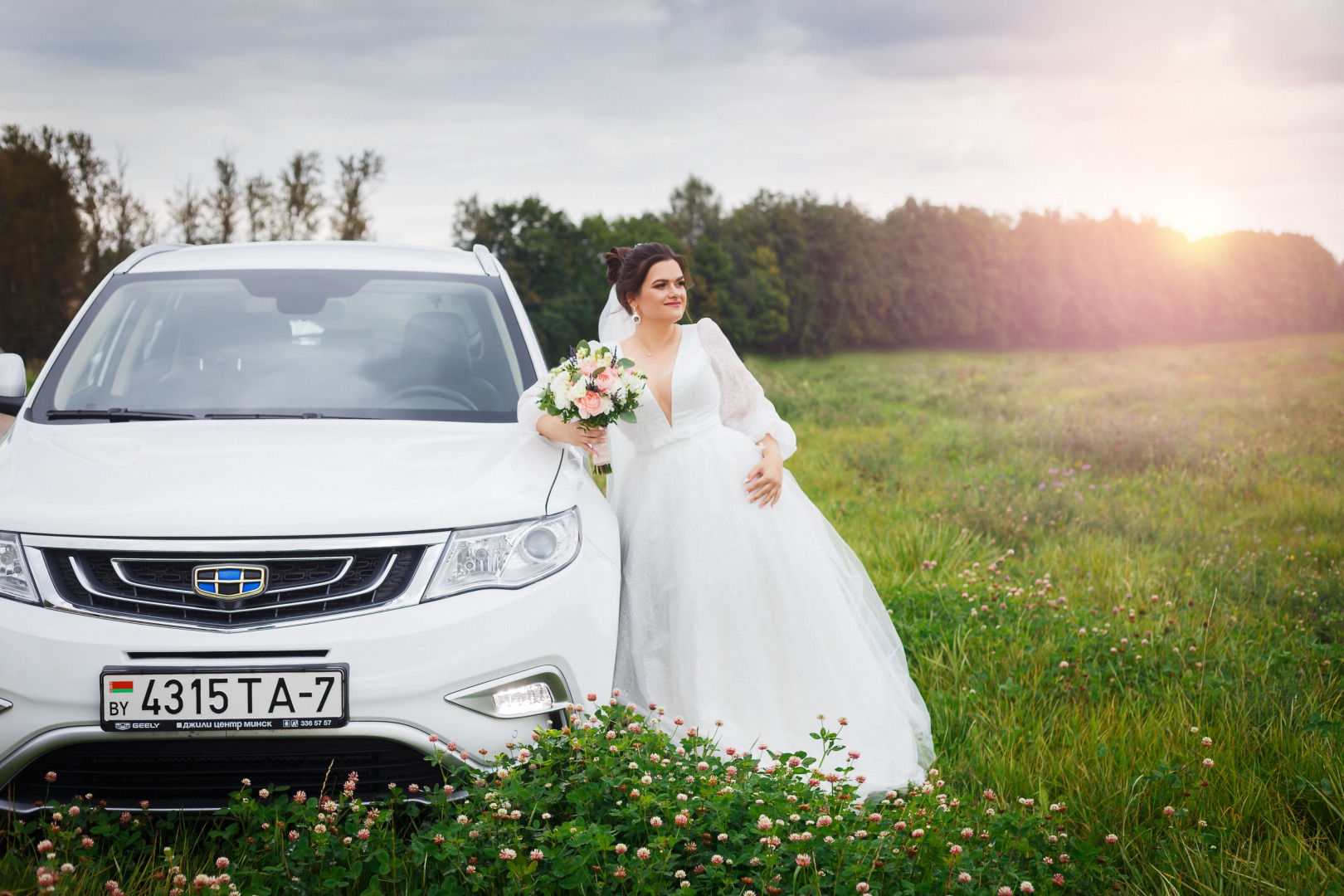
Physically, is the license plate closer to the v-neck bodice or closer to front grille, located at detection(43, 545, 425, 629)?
front grille, located at detection(43, 545, 425, 629)

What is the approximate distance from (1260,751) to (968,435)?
25.0 ft

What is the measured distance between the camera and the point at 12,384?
10.1 ft

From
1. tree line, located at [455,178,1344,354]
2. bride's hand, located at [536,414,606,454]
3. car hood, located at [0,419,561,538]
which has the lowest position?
car hood, located at [0,419,561,538]

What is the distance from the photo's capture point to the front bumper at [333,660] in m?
2.07

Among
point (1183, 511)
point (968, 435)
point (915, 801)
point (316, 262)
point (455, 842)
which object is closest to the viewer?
point (455, 842)

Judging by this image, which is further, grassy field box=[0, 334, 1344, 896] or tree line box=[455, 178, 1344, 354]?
tree line box=[455, 178, 1344, 354]

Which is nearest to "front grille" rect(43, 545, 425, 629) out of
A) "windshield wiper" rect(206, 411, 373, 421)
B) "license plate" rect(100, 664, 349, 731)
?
"license plate" rect(100, 664, 349, 731)

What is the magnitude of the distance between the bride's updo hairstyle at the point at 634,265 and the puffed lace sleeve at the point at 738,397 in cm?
27

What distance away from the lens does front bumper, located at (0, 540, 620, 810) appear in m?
2.07

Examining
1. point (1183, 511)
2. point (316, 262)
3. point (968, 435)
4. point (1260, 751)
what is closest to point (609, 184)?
point (968, 435)

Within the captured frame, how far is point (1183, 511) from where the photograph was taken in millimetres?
6617

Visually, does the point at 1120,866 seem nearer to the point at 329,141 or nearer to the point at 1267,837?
the point at 1267,837

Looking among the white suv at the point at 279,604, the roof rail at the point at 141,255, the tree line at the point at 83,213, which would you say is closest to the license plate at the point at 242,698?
the white suv at the point at 279,604

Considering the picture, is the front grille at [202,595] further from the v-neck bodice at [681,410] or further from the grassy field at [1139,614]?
the grassy field at [1139,614]
